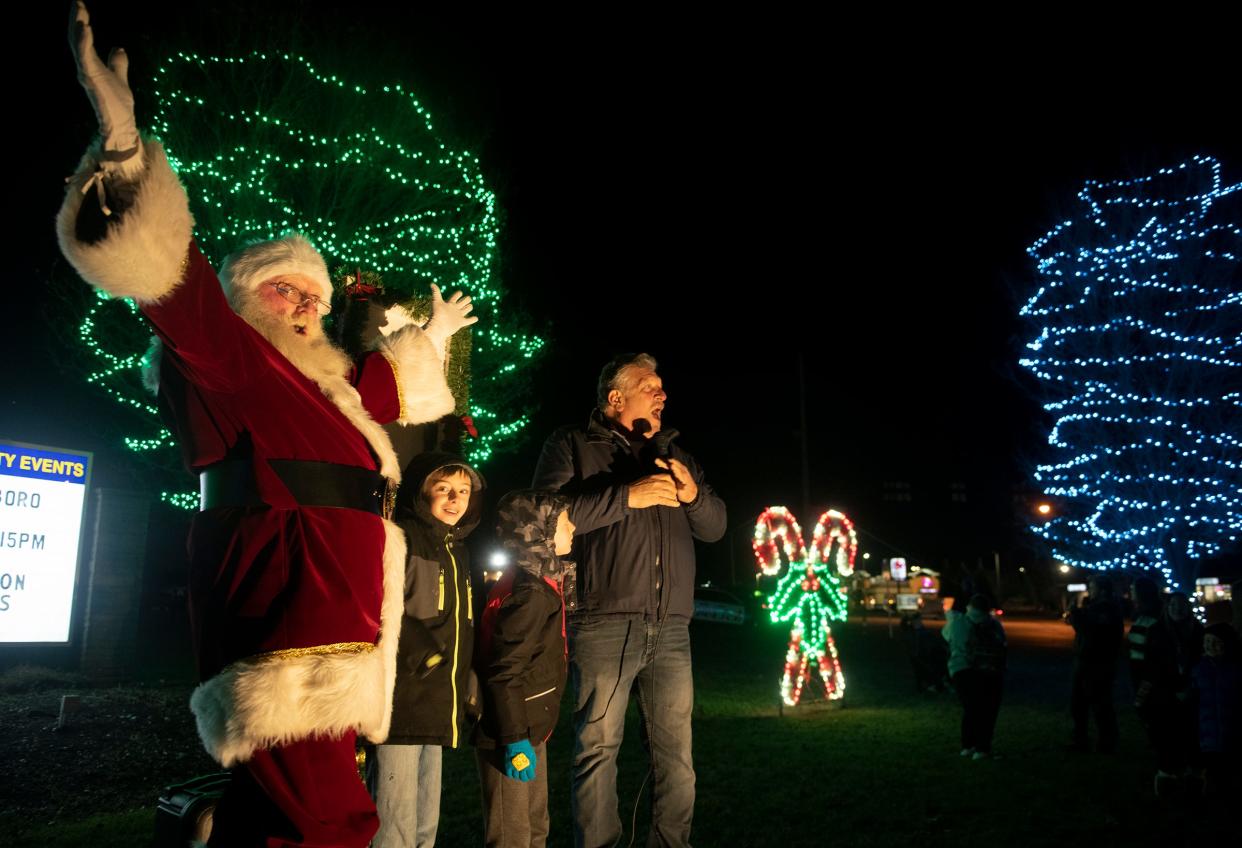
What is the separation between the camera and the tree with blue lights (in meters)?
20.0

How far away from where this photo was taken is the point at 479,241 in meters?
11.7

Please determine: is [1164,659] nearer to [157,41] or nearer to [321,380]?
[321,380]

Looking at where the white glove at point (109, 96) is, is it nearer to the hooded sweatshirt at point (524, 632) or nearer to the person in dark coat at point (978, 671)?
the hooded sweatshirt at point (524, 632)

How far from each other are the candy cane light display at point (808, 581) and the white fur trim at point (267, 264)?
843 cm

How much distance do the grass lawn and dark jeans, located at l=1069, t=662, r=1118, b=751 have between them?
21 centimetres

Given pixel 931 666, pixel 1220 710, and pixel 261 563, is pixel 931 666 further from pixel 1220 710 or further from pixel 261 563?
pixel 261 563

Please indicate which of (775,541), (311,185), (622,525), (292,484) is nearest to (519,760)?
(622,525)

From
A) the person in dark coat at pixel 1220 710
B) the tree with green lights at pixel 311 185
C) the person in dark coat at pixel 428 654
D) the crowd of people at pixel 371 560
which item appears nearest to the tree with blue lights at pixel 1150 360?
the tree with green lights at pixel 311 185

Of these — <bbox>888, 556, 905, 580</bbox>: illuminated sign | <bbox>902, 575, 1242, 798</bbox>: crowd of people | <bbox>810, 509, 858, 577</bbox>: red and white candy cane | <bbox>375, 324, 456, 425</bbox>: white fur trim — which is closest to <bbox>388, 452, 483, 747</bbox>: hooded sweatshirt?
<bbox>375, 324, 456, 425</bbox>: white fur trim

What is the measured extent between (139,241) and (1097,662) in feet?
28.5

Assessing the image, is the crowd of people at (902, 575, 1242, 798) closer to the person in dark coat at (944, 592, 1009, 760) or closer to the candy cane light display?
the person in dark coat at (944, 592, 1009, 760)

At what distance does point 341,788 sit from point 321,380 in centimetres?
103

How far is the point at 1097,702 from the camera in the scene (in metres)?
7.76

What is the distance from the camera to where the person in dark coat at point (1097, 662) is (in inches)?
302
